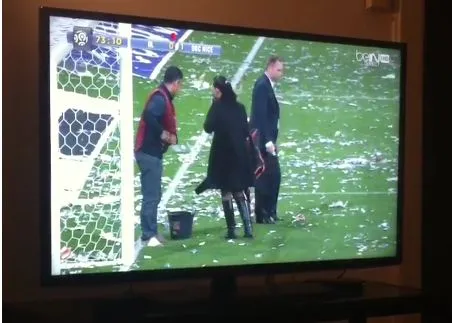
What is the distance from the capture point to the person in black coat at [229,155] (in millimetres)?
2319

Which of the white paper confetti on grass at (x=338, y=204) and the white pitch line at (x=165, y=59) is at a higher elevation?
the white pitch line at (x=165, y=59)

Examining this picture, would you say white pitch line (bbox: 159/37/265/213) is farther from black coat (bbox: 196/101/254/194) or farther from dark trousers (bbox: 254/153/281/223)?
dark trousers (bbox: 254/153/281/223)

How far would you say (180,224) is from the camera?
227cm

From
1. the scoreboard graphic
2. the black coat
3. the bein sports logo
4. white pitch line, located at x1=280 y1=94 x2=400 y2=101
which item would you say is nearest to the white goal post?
the scoreboard graphic

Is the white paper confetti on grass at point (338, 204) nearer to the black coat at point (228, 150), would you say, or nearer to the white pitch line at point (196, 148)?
the black coat at point (228, 150)

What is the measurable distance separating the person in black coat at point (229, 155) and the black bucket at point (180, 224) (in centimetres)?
9

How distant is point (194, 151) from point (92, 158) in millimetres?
326

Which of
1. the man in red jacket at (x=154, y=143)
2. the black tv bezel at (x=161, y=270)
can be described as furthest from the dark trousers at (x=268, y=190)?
the man in red jacket at (x=154, y=143)

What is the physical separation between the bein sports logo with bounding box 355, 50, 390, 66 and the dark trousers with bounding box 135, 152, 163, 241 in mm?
832
